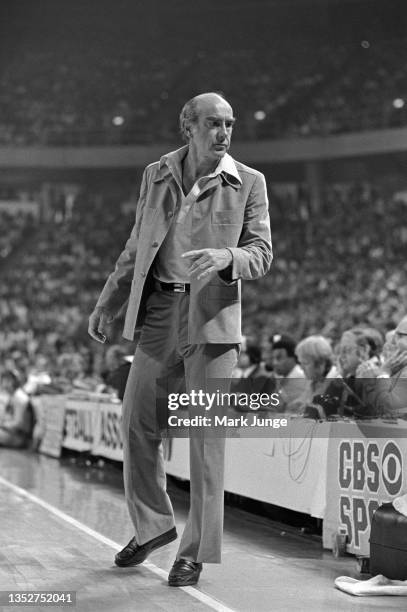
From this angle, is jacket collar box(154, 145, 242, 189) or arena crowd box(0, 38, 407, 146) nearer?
jacket collar box(154, 145, 242, 189)

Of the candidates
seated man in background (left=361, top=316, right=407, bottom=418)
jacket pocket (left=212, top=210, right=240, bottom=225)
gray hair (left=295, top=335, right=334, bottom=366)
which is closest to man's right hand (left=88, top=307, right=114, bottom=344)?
jacket pocket (left=212, top=210, right=240, bottom=225)

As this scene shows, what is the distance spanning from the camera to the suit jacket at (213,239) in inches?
183

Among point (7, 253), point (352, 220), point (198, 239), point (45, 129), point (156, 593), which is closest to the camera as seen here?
point (156, 593)

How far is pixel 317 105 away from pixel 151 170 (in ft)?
106

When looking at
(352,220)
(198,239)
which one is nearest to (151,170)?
(198,239)

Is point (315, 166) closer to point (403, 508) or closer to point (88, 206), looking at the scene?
point (88, 206)

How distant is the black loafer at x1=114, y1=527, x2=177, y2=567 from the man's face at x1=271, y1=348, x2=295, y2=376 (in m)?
4.70

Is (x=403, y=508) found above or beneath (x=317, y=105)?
beneath

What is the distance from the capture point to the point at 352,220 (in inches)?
1254

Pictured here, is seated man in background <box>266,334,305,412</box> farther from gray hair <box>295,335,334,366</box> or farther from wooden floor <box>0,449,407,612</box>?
wooden floor <box>0,449,407,612</box>

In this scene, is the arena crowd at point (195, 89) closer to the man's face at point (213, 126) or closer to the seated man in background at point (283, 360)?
the seated man in background at point (283, 360)

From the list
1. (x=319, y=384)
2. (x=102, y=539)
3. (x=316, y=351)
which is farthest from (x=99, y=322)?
(x=316, y=351)

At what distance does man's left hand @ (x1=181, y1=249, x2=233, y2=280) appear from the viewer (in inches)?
172

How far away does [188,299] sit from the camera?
4.79 meters
